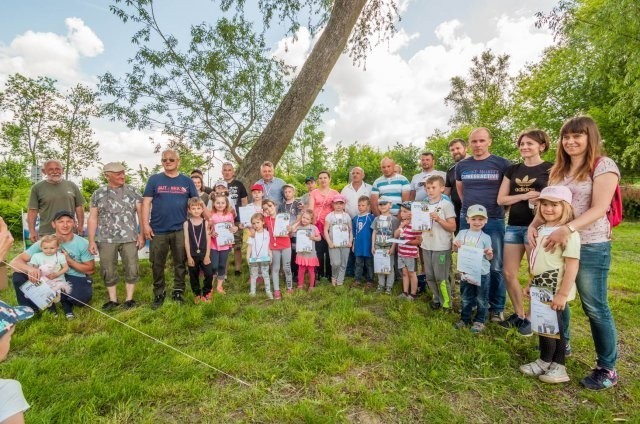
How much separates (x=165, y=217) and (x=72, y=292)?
163 centimetres

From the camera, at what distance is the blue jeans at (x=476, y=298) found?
379cm

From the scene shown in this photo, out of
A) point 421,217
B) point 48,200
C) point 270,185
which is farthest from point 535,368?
point 48,200

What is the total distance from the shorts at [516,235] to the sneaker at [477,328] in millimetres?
1009

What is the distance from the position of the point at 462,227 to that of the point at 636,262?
6801 mm

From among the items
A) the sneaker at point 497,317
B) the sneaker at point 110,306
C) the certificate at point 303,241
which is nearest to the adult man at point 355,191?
the certificate at point 303,241

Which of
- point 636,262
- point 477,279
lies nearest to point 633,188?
point 636,262

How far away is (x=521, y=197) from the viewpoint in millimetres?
3531

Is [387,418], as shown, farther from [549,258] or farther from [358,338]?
[549,258]

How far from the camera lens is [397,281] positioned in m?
5.77

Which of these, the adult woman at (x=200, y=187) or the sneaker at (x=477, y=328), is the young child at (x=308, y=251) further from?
the sneaker at (x=477, y=328)

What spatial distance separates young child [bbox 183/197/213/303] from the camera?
16.2ft

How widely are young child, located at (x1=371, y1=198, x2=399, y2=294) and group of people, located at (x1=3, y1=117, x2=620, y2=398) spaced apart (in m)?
0.02

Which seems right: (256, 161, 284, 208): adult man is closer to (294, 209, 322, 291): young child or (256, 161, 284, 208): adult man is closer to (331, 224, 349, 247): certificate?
(294, 209, 322, 291): young child

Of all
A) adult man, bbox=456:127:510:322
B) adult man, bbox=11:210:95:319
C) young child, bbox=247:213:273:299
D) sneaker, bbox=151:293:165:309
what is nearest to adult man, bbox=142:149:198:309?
sneaker, bbox=151:293:165:309
